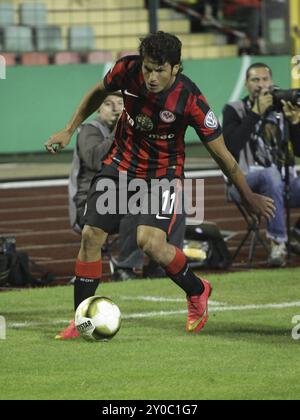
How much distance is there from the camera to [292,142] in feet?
40.8

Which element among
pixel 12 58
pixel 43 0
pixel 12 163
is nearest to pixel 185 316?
pixel 12 163

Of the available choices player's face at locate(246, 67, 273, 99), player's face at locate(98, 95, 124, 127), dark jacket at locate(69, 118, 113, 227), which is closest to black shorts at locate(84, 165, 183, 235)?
dark jacket at locate(69, 118, 113, 227)

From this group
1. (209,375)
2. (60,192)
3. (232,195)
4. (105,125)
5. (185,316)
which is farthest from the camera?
(60,192)

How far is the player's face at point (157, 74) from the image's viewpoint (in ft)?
27.4

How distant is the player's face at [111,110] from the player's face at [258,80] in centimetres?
150

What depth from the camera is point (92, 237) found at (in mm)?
8711

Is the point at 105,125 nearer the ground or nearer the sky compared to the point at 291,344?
nearer the sky

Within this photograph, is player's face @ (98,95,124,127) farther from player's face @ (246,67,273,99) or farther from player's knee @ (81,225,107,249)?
player's knee @ (81,225,107,249)

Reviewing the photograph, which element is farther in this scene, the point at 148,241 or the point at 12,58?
the point at 12,58

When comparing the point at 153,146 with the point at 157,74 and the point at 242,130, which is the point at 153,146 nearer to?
the point at 157,74

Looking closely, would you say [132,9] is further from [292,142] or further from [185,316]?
[185,316]

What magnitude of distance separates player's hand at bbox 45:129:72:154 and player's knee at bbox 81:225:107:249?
0.58m

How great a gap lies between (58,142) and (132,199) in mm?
696

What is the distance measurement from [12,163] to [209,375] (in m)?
16.1
